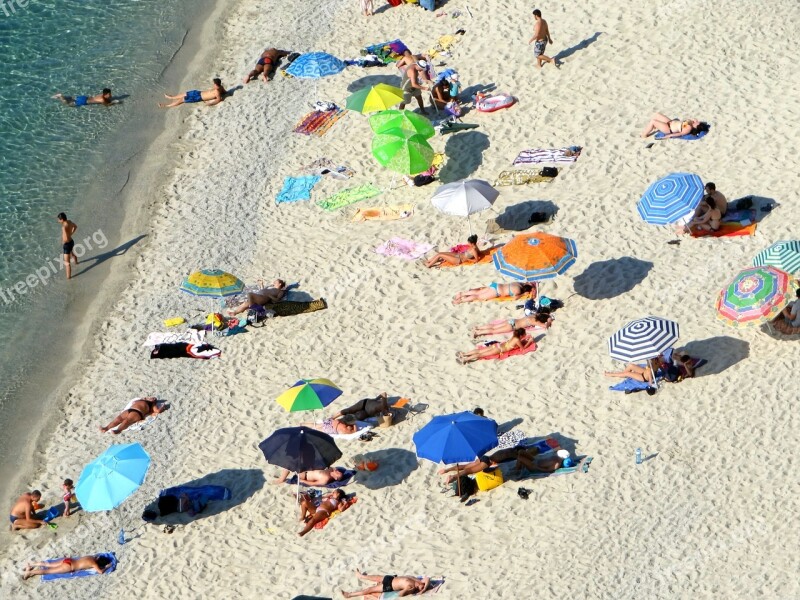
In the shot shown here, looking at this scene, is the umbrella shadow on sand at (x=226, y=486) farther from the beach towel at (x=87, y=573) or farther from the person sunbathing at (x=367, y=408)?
the person sunbathing at (x=367, y=408)

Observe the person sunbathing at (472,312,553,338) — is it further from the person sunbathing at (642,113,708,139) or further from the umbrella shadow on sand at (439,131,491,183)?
the person sunbathing at (642,113,708,139)

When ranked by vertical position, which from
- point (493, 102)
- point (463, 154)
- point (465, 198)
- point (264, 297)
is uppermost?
point (493, 102)

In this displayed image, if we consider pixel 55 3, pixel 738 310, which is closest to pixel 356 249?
pixel 738 310

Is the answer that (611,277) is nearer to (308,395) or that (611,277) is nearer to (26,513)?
(308,395)

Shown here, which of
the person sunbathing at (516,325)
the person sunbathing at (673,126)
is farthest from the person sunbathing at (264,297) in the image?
the person sunbathing at (673,126)

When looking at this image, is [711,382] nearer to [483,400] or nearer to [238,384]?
[483,400]
